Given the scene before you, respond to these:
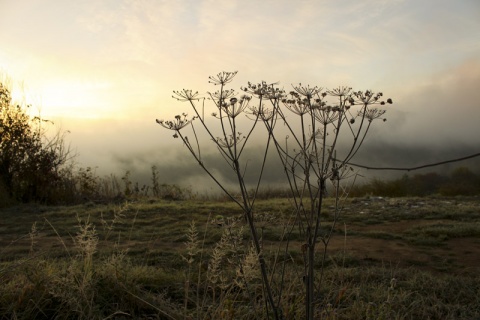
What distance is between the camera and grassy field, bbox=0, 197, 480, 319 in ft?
10.6

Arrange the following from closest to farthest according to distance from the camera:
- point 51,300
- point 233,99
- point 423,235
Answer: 1. point 233,99
2. point 51,300
3. point 423,235

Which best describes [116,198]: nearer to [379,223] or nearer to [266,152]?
[379,223]

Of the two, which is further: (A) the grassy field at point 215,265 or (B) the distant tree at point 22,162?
(B) the distant tree at point 22,162

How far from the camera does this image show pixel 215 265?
114 inches

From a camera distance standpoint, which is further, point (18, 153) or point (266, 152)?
point (18, 153)

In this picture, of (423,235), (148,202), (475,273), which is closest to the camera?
(475,273)

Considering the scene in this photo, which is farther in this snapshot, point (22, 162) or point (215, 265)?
point (22, 162)

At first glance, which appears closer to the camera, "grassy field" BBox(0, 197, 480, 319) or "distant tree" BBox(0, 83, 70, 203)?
"grassy field" BBox(0, 197, 480, 319)

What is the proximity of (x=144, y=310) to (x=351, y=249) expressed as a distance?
12.9 feet

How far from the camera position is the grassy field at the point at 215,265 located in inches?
127

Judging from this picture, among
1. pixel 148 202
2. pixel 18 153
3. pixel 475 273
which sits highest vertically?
pixel 18 153

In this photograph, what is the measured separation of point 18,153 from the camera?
1492 centimetres

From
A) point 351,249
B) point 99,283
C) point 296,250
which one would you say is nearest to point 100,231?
point 296,250

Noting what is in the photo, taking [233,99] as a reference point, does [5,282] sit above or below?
below
